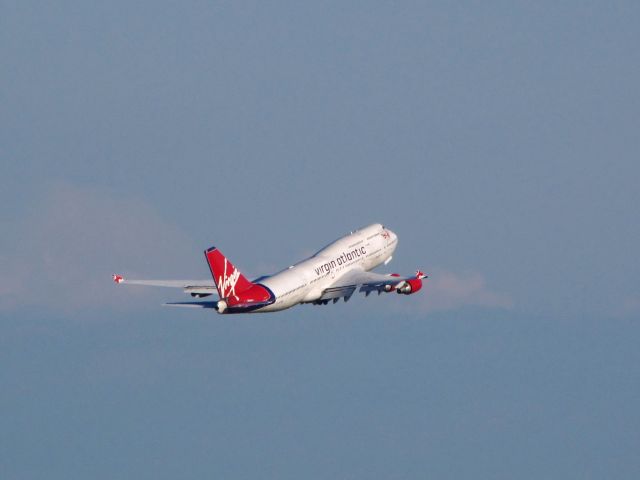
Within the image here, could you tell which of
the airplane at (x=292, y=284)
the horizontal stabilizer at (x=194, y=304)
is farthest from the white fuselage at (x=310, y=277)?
the horizontal stabilizer at (x=194, y=304)

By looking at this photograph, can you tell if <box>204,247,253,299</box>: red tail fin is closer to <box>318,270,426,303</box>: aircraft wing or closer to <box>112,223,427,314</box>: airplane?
<box>112,223,427,314</box>: airplane

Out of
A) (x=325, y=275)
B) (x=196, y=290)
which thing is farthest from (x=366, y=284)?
(x=196, y=290)

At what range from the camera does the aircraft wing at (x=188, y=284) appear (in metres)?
190

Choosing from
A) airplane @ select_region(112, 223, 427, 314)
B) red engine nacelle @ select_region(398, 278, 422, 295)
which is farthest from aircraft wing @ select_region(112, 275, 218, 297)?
red engine nacelle @ select_region(398, 278, 422, 295)

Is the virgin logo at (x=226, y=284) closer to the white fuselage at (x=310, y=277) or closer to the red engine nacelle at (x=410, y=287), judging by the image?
the white fuselage at (x=310, y=277)

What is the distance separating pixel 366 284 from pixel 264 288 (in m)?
14.2

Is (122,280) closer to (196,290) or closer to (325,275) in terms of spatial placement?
(196,290)

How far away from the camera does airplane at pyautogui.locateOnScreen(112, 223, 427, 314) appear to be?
177125mm

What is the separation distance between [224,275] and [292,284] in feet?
29.3

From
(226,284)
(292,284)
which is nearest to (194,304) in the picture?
(226,284)

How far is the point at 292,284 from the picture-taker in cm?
18388

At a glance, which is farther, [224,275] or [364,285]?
[364,285]

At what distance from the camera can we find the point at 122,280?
190500 millimetres

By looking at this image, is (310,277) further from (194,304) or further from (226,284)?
(194,304)
